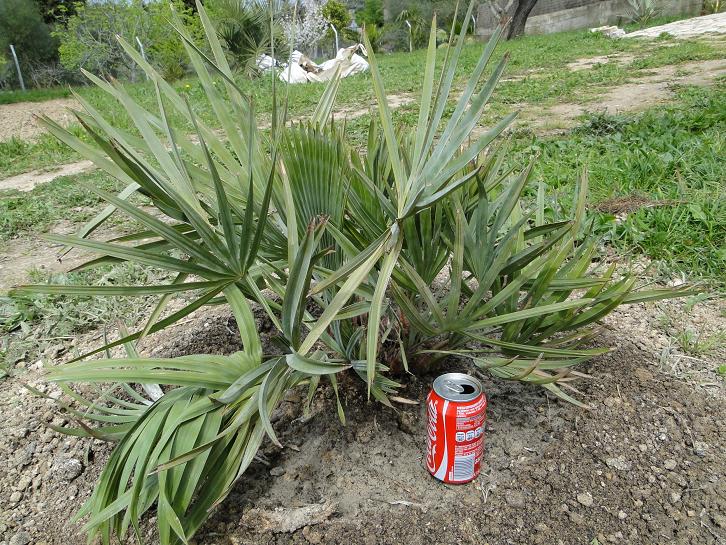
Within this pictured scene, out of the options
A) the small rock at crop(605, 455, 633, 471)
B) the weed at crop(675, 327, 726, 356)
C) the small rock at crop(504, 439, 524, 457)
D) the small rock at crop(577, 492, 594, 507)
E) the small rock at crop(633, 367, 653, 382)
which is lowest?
the small rock at crop(577, 492, 594, 507)

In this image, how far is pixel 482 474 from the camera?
1.32 m

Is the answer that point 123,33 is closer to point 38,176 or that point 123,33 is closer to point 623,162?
point 38,176

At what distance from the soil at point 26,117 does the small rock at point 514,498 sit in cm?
666

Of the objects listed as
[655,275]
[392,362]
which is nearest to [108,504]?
[392,362]

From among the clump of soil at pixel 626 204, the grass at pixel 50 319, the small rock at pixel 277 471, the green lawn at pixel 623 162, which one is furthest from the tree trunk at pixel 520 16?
the small rock at pixel 277 471

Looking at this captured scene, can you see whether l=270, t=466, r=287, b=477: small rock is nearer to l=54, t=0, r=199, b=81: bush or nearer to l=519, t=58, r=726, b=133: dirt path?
l=519, t=58, r=726, b=133: dirt path

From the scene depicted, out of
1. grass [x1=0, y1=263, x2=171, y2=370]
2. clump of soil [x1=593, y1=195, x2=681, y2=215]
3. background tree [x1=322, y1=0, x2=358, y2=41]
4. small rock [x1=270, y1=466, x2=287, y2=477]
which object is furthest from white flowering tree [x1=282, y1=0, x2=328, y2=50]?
small rock [x1=270, y1=466, x2=287, y2=477]

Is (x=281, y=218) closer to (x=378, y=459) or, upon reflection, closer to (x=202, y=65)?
(x=202, y=65)

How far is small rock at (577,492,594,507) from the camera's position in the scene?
1224mm

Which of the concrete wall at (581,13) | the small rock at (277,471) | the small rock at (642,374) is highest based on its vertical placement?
the concrete wall at (581,13)

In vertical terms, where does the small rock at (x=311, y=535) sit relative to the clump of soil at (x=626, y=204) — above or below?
below

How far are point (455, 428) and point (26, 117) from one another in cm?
1060

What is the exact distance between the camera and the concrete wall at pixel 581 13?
55.6 feet

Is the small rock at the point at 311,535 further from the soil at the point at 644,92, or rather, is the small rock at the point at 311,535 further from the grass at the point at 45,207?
the soil at the point at 644,92
